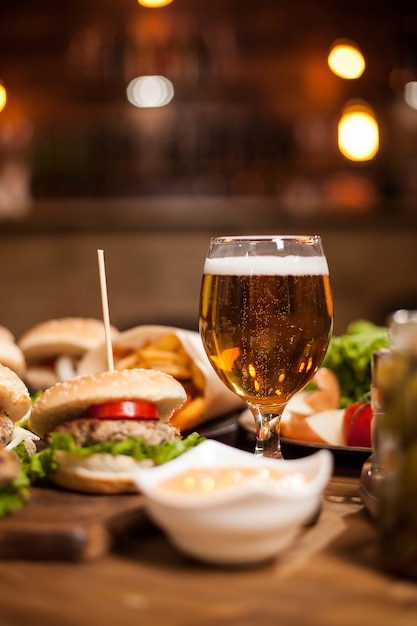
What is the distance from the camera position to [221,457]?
1252 mm

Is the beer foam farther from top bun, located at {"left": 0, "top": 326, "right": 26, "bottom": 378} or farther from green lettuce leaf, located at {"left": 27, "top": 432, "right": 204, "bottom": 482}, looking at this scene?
top bun, located at {"left": 0, "top": 326, "right": 26, "bottom": 378}

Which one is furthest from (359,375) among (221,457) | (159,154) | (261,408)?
(159,154)

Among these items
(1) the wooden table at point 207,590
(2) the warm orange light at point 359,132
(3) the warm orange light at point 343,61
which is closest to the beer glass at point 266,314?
(1) the wooden table at point 207,590

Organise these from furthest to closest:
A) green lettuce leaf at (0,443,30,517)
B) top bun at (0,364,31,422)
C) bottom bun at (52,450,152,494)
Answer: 1. top bun at (0,364,31,422)
2. bottom bun at (52,450,152,494)
3. green lettuce leaf at (0,443,30,517)

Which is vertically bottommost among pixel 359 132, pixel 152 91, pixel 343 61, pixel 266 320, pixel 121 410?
pixel 121 410

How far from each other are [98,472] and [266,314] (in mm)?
385

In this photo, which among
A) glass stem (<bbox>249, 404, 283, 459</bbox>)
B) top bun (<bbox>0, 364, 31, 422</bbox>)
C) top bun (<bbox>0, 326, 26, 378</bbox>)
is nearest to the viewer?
glass stem (<bbox>249, 404, 283, 459</bbox>)

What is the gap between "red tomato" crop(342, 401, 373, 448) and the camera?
1.60 metres

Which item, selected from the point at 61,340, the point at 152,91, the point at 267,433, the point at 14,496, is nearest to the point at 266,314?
the point at 267,433

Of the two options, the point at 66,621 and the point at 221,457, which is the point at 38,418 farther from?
the point at 66,621

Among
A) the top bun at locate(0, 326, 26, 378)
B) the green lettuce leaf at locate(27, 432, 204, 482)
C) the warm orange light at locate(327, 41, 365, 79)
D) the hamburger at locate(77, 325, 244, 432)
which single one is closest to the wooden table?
the green lettuce leaf at locate(27, 432, 204, 482)

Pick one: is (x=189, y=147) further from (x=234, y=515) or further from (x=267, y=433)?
(x=234, y=515)

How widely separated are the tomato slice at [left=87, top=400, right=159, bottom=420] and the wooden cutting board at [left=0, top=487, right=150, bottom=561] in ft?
0.61

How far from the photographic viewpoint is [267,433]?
151 centimetres
